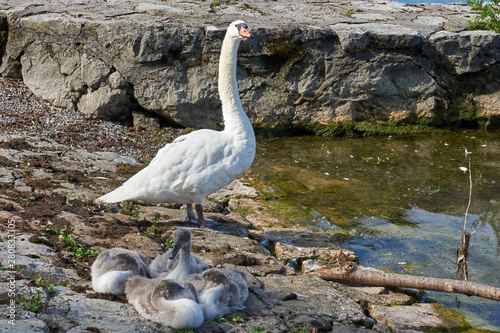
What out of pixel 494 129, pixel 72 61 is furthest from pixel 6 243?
pixel 494 129

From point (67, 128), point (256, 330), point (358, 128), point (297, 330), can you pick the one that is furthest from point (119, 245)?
point (358, 128)

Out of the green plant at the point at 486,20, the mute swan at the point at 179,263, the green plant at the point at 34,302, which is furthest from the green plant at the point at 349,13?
the green plant at the point at 34,302

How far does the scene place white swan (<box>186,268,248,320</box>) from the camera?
440 centimetres

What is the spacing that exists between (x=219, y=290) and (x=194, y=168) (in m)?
2.26

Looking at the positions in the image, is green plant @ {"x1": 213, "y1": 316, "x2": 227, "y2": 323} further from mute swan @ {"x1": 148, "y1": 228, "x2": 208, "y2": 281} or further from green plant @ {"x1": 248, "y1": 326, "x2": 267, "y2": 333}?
mute swan @ {"x1": 148, "y1": 228, "x2": 208, "y2": 281}

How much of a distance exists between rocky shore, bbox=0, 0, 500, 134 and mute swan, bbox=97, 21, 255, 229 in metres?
5.45

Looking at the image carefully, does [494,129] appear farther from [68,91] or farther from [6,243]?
[6,243]

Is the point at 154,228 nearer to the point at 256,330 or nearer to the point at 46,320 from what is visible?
the point at 256,330

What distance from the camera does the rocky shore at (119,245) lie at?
13.7ft

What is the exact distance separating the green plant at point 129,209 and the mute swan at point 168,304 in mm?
2372

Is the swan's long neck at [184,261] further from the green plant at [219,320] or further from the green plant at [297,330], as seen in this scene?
the green plant at [297,330]

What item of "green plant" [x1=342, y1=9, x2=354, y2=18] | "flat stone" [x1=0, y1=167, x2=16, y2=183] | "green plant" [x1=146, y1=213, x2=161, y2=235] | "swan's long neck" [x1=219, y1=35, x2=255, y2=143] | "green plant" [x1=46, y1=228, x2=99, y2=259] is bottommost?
"green plant" [x1=146, y1=213, x2=161, y2=235]

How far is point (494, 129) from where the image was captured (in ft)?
44.7

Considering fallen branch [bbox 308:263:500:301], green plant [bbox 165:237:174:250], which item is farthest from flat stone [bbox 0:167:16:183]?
fallen branch [bbox 308:263:500:301]
